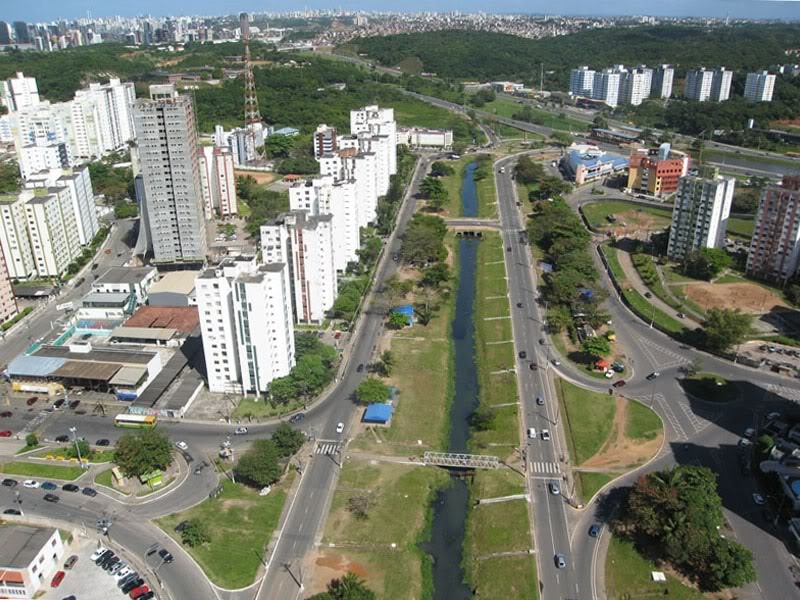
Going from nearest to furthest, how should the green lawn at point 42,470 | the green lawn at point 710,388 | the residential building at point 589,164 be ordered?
1. the green lawn at point 42,470
2. the green lawn at point 710,388
3. the residential building at point 589,164

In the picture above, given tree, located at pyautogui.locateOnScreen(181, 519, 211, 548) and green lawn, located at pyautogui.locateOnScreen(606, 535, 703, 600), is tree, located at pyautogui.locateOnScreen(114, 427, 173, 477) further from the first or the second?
green lawn, located at pyautogui.locateOnScreen(606, 535, 703, 600)

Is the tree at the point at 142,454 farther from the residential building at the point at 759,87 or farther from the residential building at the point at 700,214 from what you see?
the residential building at the point at 759,87

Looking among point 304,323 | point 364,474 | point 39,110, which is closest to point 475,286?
point 304,323

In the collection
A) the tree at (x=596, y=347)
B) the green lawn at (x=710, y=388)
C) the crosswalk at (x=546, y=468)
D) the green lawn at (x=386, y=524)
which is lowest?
the green lawn at (x=386, y=524)

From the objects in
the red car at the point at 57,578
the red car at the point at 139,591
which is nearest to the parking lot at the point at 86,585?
the red car at the point at 57,578

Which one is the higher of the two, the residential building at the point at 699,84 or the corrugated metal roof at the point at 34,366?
the residential building at the point at 699,84

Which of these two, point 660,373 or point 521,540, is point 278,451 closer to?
point 521,540
